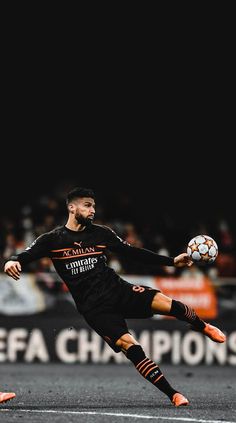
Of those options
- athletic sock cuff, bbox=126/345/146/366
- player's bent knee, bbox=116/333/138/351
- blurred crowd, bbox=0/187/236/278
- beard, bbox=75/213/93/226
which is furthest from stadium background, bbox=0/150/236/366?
athletic sock cuff, bbox=126/345/146/366

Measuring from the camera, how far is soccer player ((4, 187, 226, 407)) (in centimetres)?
938

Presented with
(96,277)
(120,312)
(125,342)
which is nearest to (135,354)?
(125,342)

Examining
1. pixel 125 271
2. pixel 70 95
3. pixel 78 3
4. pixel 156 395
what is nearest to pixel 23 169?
pixel 70 95

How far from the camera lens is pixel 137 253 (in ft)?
31.5

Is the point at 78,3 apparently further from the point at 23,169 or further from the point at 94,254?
the point at 94,254

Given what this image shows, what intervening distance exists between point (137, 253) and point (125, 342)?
85 centimetres

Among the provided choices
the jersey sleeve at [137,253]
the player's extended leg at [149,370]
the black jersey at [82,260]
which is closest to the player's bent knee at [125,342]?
the player's extended leg at [149,370]

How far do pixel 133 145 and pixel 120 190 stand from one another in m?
1.19

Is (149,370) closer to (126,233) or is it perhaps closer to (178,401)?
(178,401)

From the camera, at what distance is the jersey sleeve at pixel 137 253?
956 cm

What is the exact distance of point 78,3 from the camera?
22.1 m

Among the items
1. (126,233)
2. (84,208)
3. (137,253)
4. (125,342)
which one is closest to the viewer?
(125,342)

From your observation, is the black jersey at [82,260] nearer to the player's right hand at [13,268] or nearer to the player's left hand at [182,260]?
the player's left hand at [182,260]

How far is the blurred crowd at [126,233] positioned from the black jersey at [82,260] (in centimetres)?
687
